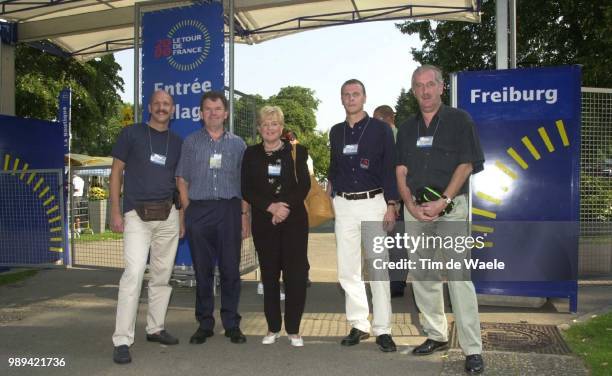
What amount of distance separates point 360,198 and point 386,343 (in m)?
1.14

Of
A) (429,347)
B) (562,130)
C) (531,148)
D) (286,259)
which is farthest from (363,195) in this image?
(562,130)

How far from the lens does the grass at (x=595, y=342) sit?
4.08 metres

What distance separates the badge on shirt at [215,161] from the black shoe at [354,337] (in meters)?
1.74

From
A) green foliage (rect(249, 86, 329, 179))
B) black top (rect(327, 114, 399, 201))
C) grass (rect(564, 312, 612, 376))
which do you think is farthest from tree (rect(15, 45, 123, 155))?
green foliage (rect(249, 86, 329, 179))

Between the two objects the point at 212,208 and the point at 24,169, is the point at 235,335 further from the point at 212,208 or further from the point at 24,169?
the point at 24,169

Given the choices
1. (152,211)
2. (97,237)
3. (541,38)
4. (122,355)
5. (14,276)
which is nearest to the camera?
(122,355)

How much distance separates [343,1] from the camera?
8461 millimetres

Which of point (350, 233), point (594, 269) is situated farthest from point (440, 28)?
point (350, 233)

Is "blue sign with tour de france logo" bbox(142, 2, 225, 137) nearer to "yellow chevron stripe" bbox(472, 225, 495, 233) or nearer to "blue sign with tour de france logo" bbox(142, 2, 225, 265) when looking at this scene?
"blue sign with tour de france logo" bbox(142, 2, 225, 265)

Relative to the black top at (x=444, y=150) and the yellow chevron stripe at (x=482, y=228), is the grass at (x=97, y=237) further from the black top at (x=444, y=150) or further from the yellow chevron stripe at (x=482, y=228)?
the black top at (x=444, y=150)

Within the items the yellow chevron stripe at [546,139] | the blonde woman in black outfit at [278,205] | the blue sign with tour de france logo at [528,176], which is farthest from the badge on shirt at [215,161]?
the yellow chevron stripe at [546,139]

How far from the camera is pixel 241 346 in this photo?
4734 mm

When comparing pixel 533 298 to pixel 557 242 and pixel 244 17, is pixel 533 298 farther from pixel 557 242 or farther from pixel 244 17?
pixel 244 17

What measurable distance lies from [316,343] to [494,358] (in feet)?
4.59
